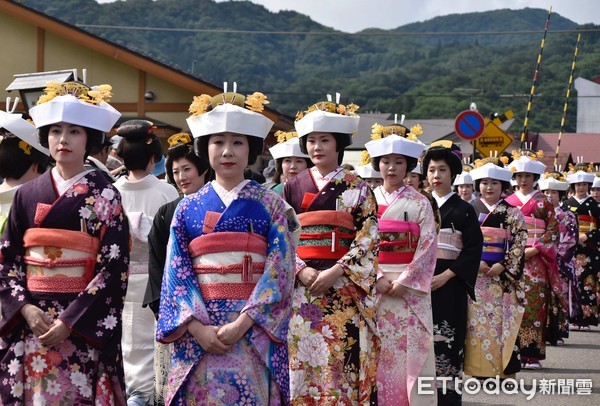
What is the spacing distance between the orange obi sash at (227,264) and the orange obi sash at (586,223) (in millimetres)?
13970

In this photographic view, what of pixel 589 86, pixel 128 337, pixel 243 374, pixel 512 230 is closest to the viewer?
pixel 243 374

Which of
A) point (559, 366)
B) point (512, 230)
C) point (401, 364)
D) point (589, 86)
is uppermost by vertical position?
point (589, 86)

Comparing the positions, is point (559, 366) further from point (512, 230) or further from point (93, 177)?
point (93, 177)

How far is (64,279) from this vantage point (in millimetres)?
5855

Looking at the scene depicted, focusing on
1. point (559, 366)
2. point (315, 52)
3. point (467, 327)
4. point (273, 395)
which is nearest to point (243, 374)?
point (273, 395)

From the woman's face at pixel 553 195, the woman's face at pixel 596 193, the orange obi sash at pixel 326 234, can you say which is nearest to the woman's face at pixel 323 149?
the orange obi sash at pixel 326 234

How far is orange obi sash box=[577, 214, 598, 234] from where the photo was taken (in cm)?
1875

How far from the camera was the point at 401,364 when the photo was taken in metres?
8.72

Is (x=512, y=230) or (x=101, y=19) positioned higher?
(x=101, y=19)

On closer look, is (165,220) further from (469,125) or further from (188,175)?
(469,125)

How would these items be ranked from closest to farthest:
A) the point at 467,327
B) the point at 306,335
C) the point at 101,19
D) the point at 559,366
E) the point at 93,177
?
the point at 93,177 < the point at 306,335 < the point at 467,327 < the point at 559,366 < the point at 101,19

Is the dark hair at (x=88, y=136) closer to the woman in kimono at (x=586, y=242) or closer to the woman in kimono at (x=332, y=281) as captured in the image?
the woman in kimono at (x=332, y=281)

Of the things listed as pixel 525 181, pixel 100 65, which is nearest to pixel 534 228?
pixel 525 181

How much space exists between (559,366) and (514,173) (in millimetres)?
2527
